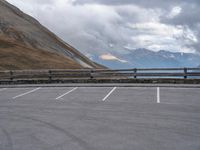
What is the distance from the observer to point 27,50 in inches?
3169

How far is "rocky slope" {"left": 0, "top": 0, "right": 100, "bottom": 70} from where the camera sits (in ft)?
216

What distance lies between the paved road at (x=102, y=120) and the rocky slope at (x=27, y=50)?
39.1 metres

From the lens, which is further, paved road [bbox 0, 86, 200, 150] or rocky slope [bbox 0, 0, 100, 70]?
rocky slope [bbox 0, 0, 100, 70]

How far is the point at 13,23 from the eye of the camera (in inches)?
4444

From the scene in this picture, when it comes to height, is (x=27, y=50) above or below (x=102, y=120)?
above

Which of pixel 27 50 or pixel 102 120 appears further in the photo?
pixel 27 50

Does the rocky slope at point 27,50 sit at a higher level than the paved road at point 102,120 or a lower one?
higher

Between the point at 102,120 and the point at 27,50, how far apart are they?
69.4m

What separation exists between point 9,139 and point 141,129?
12.4 ft

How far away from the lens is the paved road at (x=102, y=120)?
972 cm

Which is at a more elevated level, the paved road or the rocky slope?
the rocky slope

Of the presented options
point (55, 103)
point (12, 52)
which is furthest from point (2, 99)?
point (12, 52)

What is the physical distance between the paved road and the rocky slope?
3911 cm

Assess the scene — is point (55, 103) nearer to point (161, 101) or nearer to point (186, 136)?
point (161, 101)
